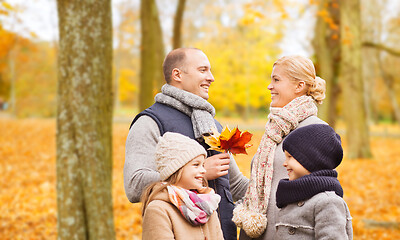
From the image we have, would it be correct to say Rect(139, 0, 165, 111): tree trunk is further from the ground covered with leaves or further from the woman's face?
the woman's face

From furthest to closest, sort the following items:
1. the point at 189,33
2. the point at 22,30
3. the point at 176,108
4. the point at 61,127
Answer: the point at 189,33, the point at 22,30, the point at 61,127, the point at 176,108

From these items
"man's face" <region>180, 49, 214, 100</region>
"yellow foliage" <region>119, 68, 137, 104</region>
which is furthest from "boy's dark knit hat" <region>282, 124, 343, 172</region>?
"yellow foliage" <region>119, 68, 137, 104</region>

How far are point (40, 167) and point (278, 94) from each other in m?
10.00

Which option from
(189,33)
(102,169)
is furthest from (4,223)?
(189,33)

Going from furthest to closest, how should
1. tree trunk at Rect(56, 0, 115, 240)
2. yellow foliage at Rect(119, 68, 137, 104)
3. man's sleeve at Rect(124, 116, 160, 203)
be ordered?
yellow foliage at Rect(119, 68, 137, 104) → tree trunk at Rect(56, 0, 115, 240) → man's sleeve at Rect(124, 116, 160, 203)

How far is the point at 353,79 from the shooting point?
45.3 ft

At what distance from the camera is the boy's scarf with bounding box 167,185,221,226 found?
2.19 metres

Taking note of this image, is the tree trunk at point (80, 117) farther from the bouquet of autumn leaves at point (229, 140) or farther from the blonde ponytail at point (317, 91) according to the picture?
the blonde ponytail at point (317, 91)

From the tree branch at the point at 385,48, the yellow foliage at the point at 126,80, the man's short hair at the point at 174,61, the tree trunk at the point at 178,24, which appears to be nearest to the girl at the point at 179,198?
the man's short hair at the point at 174,61

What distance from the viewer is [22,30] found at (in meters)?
16.8

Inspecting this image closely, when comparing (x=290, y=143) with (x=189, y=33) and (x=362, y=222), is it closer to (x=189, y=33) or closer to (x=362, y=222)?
(x=362, y=222)

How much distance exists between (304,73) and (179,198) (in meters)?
1.15

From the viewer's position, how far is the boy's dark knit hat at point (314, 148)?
2283 mm

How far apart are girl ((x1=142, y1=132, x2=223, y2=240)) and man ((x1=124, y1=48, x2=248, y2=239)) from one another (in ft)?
0.67
